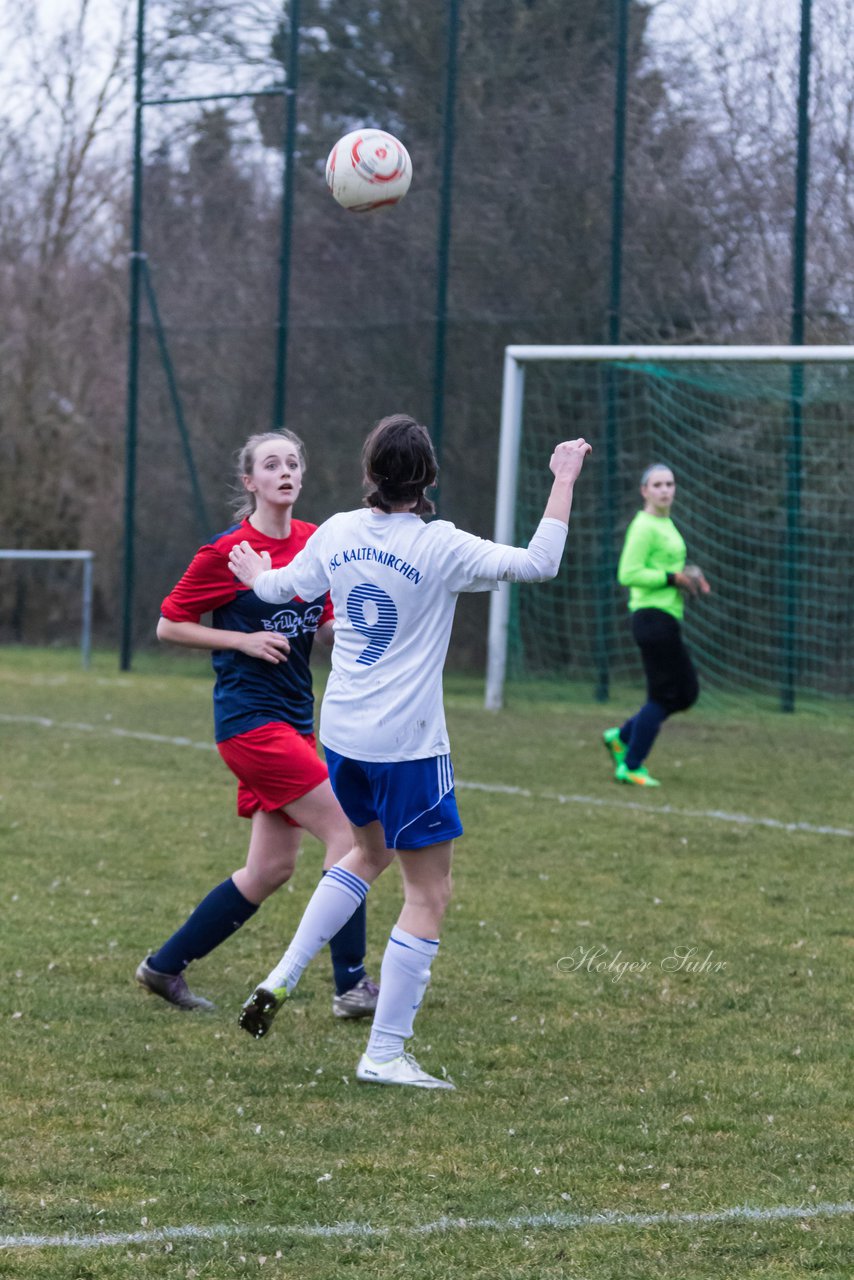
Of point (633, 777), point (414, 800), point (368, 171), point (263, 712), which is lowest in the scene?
point (633, 777)

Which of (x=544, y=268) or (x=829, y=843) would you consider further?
(x=544, y=268)

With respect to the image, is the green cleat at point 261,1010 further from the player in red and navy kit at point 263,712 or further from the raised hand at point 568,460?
the raised hand at point 568,460

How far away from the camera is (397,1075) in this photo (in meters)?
4.45

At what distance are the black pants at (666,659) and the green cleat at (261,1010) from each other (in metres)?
5.63

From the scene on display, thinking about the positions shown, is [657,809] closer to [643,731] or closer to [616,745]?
[643,731]

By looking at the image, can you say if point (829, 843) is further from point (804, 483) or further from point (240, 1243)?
point (804, 483)

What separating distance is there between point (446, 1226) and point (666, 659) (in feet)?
21.5

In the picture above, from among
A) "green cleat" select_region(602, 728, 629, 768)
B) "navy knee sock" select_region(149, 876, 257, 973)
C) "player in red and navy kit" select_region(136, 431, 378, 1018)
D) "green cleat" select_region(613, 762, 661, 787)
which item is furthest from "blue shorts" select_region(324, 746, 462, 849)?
"green cleat" select_region(602, 728, 629, 768)

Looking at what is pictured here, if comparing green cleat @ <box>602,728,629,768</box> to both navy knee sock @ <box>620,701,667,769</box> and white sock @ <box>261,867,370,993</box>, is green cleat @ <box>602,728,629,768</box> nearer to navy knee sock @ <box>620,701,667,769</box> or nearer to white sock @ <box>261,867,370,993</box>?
navy knee sock @ <box>620,701,667,769</box>

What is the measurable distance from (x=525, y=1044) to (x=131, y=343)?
14.5 meters

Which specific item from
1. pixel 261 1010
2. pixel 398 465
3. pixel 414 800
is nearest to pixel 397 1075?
pixel 261 1010

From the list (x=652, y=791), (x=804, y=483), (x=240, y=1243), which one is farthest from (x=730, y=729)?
(x=240, y=1243)

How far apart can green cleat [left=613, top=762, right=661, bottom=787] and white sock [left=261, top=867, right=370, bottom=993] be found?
5495mm

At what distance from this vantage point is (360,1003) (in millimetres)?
5168
